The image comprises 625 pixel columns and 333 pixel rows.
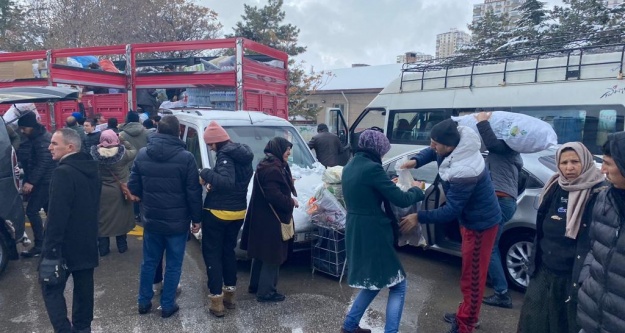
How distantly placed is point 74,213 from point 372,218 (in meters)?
2.12

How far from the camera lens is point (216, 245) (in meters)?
4.36

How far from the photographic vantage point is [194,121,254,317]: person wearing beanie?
427cm

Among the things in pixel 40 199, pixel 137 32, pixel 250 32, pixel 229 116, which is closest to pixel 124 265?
pixel 40 199

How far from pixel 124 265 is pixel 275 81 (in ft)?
15.1

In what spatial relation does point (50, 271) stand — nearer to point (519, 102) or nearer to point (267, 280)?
point (267, 280)

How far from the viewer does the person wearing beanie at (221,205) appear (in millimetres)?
4270

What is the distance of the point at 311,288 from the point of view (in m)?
5.10

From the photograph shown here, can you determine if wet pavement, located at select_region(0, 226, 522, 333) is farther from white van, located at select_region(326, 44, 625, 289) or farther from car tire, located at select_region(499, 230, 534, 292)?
white van, located at select_region(326, 44, 625, 289)

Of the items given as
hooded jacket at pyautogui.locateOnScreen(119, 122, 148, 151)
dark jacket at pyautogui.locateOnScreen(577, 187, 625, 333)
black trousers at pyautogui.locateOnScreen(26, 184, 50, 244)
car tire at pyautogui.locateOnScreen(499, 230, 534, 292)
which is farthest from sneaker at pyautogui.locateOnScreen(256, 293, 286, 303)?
hooded jacket at pyautogui.locateOnScreen(119, 122, 148, 151)

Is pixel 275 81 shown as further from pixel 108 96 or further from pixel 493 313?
pixel 493 313

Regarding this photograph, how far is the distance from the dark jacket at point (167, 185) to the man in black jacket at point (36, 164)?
2.35 m

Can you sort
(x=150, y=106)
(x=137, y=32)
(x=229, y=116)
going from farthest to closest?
(x=137, y=32) < (x=150, y=106) < (x=229, y=116)

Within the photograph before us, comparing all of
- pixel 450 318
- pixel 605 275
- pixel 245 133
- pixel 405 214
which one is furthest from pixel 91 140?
pixel 605 275

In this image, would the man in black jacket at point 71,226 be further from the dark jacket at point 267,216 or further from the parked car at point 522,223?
the parked car at point 522,223
